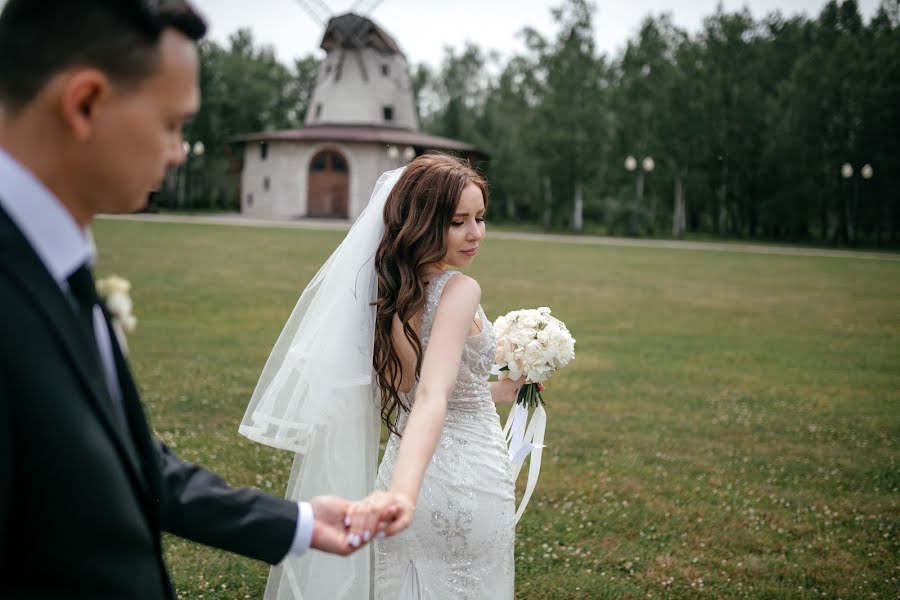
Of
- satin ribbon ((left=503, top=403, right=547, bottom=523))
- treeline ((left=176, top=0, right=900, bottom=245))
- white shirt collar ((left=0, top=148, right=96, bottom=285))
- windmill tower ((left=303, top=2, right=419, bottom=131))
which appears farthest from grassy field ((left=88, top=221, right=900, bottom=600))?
windmill tower ((left=303, top=2, right=419, bottom=131))

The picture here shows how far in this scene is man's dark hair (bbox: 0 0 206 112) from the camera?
4.69ft

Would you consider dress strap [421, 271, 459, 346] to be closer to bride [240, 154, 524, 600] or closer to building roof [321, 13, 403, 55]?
bride [240, 154, 524, 600]

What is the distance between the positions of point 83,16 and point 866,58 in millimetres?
61000

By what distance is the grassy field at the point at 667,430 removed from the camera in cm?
568

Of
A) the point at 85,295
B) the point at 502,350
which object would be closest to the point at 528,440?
→ the point at 502,350

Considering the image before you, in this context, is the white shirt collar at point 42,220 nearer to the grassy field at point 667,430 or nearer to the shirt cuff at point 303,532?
the shirt cuff at point 303,532

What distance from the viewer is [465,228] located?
3438 mm

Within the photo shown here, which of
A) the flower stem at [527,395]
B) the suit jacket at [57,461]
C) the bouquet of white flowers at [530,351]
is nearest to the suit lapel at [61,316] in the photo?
the suit jacket at [57,461]

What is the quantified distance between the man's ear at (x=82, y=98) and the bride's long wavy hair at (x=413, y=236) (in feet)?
6.55

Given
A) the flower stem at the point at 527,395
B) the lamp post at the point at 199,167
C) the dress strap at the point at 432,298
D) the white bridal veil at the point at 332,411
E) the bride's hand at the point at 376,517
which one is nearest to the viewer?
the bride's hand at the point at 376,517

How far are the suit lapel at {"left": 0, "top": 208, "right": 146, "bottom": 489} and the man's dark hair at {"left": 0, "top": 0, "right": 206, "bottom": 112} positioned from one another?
0.84 ft

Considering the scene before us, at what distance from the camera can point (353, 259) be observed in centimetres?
380

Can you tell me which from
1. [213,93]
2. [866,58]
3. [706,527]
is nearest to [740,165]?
[866,58]

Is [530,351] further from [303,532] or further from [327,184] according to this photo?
[327,184]
